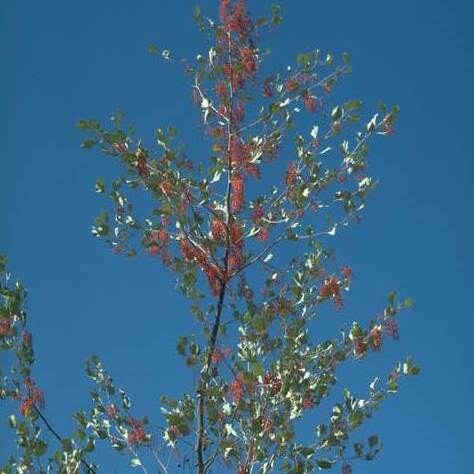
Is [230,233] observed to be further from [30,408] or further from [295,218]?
[30,408]

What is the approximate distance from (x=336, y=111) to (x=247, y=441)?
2.79 meters

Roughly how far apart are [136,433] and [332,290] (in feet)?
5.97

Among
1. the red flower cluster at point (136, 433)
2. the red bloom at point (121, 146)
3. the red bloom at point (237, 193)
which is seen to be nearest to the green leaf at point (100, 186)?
the red bloom at point (121, 146)

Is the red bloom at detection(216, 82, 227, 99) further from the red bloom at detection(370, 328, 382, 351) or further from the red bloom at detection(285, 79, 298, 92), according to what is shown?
the red bloom at detection(370, 328, 382, 351)

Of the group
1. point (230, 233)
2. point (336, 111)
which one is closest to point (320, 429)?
point (230, 233)

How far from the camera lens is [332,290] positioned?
6895 millimetres

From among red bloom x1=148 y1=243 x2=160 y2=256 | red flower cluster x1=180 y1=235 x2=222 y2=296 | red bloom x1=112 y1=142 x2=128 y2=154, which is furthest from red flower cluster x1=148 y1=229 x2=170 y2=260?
red bloom x1=112 y1=142 x2=128 y2=154

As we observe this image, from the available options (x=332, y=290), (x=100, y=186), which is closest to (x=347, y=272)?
(x=332, y=290)

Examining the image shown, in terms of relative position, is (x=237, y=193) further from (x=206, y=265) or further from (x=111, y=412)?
(x=111, y=412)

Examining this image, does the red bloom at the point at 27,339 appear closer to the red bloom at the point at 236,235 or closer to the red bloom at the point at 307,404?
the red bloom at the point at 236,235

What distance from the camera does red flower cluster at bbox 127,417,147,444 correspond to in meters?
6.62

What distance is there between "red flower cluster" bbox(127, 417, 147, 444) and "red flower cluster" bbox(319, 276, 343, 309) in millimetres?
1679

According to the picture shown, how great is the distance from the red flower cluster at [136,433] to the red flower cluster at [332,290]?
168 centimetres

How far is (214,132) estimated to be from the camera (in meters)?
7.22
